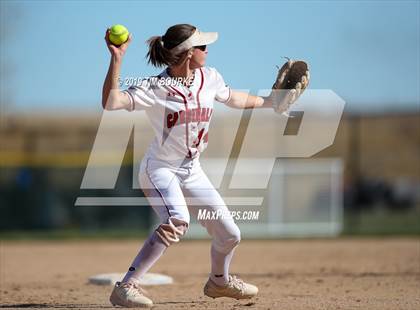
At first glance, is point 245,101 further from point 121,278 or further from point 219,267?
point 121,278

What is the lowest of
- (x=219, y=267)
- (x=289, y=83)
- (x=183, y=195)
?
(x=219, y=267)

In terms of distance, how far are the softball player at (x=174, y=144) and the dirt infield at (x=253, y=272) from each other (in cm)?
58

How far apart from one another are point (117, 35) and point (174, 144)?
99 centimetres

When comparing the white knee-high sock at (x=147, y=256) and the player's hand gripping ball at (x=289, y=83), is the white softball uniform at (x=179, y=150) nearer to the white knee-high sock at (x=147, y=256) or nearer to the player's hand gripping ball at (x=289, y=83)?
the white knee-high sock at (x=147, y=256)

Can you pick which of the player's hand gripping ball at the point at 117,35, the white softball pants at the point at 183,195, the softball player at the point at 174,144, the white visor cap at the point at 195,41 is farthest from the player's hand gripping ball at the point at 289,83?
the player's hand gripping ball at the point at 117,35

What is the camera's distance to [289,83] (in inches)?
259

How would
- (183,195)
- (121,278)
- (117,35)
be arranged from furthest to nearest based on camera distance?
(121,278)
(183,195)
(117,35)

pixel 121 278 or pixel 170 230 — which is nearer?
pixel 170 230

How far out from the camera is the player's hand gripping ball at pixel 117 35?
558 centimetres

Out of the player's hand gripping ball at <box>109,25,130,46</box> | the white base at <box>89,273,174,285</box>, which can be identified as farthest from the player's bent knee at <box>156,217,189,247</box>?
the white base at <box>89,273,174,285</box>

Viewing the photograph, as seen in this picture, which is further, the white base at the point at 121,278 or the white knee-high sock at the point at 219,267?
the white base at the point at 121,278

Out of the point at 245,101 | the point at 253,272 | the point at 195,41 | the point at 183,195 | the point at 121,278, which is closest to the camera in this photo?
the point at 195,41

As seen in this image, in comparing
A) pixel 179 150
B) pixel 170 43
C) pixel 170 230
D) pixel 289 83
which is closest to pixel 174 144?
pixel 179 150

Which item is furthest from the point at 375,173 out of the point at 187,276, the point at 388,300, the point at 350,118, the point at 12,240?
the point at 388,300
